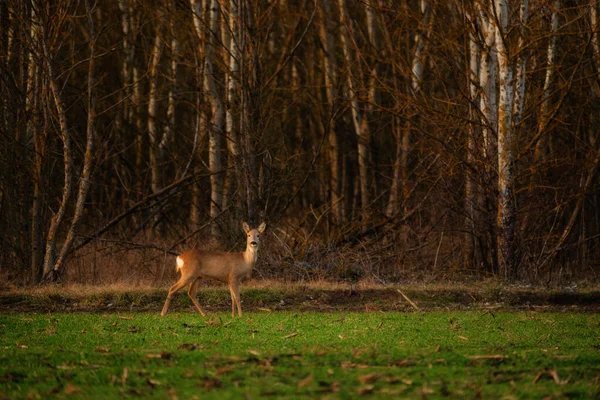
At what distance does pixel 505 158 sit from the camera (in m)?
19.7

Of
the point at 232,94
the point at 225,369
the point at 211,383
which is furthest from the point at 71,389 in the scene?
the point at 232,94

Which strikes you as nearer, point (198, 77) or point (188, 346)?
point (188, 346)

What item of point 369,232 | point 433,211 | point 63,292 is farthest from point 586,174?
point 63,292

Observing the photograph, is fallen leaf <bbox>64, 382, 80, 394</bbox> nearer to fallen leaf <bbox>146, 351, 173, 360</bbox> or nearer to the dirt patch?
fallen leaf <bbox>146, 351, 173, 360</bbox>

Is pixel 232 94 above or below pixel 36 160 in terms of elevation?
above

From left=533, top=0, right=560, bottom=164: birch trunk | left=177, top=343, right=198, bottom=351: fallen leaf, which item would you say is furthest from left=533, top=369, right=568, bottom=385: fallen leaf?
left=533, top=0, right=560, bottom=164: birch trunk

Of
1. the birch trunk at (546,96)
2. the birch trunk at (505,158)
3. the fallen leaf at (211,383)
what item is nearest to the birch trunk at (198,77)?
the birch trunk at (505,158)

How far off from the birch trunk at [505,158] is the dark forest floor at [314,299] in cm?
217

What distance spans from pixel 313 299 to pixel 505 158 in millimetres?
5281

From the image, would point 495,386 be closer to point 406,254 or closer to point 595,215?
point 406,254

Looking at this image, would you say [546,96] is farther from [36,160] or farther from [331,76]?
[36,160]

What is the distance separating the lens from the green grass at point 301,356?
328 inches

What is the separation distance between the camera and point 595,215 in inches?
928

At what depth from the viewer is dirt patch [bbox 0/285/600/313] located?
16.2 m
